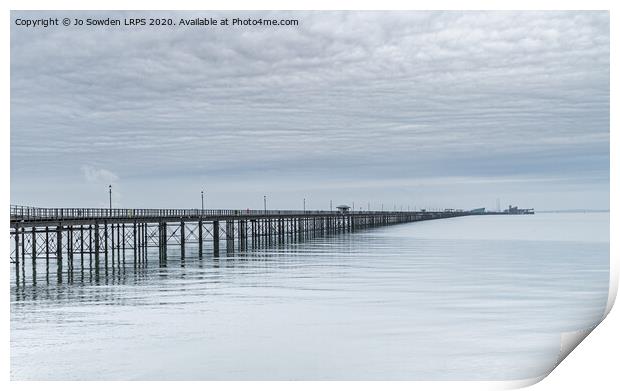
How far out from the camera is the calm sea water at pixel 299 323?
2339cm

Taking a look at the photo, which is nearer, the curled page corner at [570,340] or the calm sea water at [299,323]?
the calm sea water at [299,323]

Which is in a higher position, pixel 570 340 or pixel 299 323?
pixel 299 323

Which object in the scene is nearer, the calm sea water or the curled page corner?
the calm sea water

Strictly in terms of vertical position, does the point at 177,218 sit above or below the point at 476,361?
above

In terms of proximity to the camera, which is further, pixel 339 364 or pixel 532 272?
pixel 532 272

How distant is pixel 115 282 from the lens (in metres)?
42.8

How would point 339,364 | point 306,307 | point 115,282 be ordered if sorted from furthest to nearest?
1. point 115,282
2. point 306,307
3. point 339,364

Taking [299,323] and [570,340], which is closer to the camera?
[570,340]

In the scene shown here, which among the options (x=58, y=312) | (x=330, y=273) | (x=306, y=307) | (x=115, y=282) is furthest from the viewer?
(x=330, y=273)

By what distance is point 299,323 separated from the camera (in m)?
29.6

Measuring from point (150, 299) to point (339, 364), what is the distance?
14093mm

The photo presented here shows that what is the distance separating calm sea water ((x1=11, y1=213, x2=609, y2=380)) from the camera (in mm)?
23391

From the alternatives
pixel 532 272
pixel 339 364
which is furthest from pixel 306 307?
pixel 532 272

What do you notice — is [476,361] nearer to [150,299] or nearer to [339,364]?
[339,364]
